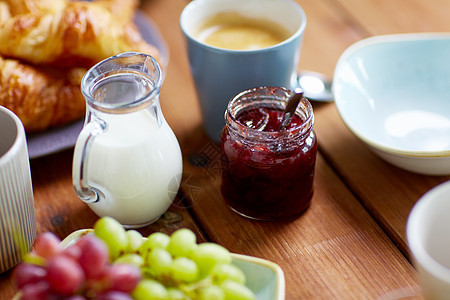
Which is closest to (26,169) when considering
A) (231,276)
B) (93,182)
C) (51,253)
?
(93,182)

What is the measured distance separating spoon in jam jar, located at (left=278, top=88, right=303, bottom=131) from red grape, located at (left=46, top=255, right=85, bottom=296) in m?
0.40

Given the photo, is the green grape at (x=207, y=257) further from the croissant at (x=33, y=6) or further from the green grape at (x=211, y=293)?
the croissant at (x=33, y=6)

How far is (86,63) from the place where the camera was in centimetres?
106

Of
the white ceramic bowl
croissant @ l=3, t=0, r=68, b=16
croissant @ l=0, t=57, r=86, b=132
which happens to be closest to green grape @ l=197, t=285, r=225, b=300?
the white ceramic bowl

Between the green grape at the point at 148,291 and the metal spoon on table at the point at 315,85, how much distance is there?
22.4 inches

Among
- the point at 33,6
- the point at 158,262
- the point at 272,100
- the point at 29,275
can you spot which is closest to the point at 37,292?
the point at 29,275

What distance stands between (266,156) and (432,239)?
0.25 metres

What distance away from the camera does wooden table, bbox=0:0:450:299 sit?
799mm

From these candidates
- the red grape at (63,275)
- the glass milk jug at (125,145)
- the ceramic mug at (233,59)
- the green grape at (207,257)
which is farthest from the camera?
the ceramic mug at (233,59)

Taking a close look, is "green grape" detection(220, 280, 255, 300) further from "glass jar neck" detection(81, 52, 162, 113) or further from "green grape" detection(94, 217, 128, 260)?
"glass jar neck" detection(81, 52, 162, 113)

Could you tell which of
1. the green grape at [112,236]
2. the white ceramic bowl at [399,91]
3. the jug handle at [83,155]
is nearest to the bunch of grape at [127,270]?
the green grape at [112,236]

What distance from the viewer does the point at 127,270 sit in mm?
587

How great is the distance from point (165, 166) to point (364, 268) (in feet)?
1.04

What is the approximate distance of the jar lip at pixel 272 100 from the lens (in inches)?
31.7
